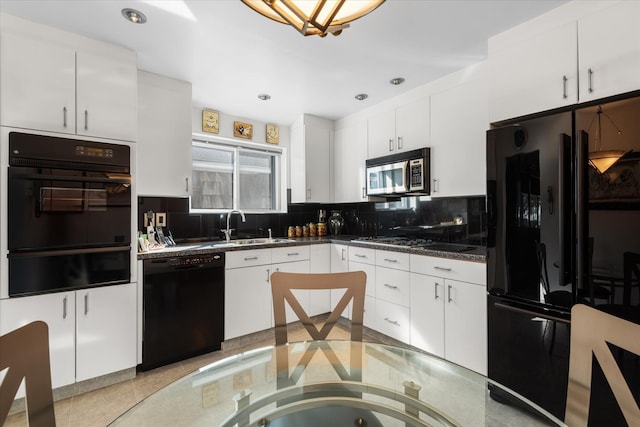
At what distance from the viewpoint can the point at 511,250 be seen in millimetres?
1828

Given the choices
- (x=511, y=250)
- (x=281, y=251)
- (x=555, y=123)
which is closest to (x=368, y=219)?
(x=281, y=251)

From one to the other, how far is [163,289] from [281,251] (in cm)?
111

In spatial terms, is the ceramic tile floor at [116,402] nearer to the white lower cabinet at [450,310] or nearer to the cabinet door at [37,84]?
the white lower cabinet at [450,310]

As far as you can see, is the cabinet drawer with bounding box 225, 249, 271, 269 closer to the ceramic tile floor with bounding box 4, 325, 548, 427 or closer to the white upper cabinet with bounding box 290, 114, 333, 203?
the ceramic tile floor with bounding box 4, 325, 548, 427

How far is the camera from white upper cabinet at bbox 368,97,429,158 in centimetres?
283

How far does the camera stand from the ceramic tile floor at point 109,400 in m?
1.77

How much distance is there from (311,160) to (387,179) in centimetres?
103

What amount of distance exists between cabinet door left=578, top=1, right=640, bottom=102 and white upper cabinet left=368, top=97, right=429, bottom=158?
1.24 metres

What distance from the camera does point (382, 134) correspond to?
323 cm

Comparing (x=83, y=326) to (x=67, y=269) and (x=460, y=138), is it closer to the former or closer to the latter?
(x=67, y=269)

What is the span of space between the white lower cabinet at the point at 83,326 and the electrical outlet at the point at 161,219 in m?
0.86

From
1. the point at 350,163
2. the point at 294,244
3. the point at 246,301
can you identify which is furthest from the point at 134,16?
the point at 350,163

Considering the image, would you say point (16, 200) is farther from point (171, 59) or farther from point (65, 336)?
point (171, 59)

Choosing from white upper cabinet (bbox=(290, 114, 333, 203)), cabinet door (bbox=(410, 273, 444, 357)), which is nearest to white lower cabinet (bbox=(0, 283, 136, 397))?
white upper cabinet (bbox=(290, 114, 333, 203))
